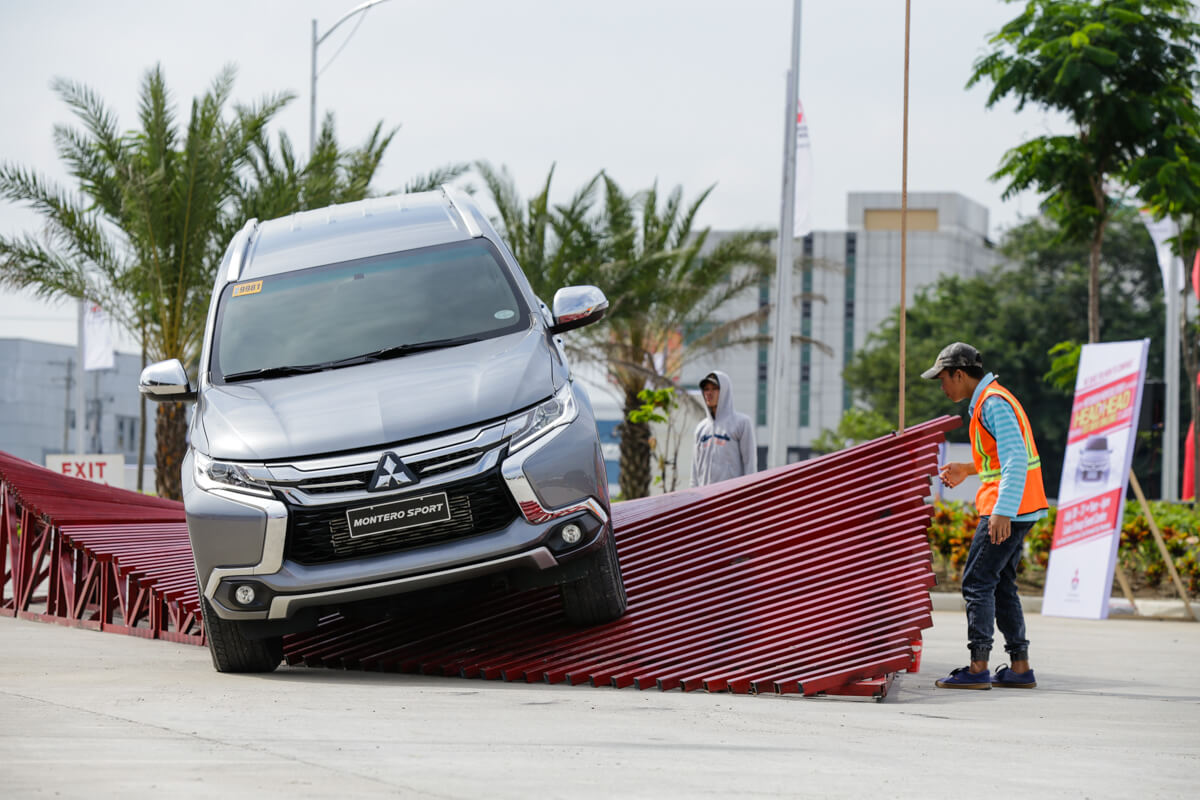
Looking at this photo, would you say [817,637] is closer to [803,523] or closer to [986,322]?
[803,523]

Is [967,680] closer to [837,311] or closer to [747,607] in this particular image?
[747,607]

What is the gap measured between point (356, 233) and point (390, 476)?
2.17 meters

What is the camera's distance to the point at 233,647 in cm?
697

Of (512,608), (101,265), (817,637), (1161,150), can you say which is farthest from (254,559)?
(101,265)

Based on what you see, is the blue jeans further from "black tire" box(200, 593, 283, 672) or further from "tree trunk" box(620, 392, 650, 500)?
"tree trunk" box(620, 392, 650, 500)

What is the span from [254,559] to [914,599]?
2.96 meters

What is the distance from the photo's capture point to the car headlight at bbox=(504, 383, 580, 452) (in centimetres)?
648

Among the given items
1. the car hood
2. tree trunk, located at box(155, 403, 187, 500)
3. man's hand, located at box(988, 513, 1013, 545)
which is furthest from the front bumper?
tree trunk, located at box(155, 403, 187, 500)


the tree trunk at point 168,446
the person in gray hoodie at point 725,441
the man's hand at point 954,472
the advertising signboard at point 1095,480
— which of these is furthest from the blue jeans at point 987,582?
the tree trunk at point 168,446

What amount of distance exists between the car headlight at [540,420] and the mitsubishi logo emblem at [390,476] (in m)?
0.46

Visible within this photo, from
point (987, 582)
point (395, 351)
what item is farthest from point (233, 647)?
point (987, 582)

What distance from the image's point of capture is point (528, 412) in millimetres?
6609

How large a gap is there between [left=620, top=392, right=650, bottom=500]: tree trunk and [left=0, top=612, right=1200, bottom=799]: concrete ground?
18415 millimetres

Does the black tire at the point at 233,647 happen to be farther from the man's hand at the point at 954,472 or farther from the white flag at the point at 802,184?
the white flag at the point at 802,184
